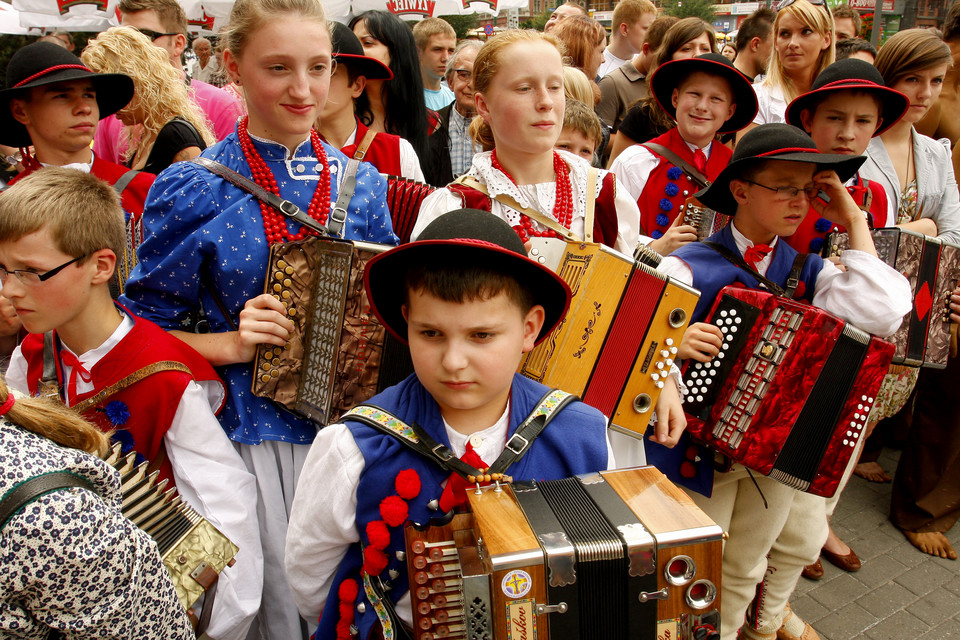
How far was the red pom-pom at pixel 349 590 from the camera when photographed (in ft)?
5.86

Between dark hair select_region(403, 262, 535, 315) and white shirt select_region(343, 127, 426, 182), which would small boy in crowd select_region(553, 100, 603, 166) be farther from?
dark hair select_region(403, 262, 535, 315)

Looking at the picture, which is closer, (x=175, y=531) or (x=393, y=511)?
(x=393, y=511)

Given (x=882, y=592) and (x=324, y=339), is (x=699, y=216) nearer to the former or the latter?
(x=324, y=339)

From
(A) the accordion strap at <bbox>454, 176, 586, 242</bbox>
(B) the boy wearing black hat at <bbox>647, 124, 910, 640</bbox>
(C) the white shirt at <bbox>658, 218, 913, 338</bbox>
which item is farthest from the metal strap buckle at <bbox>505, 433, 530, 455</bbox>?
(C) the white shirt at <bbox>658, 218, 913, 338</bbox>

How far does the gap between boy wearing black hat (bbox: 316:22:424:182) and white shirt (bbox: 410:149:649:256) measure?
759mm

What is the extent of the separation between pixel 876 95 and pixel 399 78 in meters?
2.43

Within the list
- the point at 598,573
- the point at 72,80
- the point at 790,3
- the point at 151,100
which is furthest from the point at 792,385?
the point at 151,100

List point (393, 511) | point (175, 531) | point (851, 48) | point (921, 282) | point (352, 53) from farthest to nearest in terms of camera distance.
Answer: point (851, 48) < point (352, 53) < point (921, 282) < point (175, 531) < point (393, 511)

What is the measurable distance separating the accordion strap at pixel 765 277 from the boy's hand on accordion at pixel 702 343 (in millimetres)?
307

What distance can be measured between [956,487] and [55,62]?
526cm

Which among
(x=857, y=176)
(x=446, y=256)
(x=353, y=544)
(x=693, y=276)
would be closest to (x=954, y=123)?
(x=857, y=176)

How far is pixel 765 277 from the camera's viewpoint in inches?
106

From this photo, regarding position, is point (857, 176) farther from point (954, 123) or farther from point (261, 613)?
point (261, 613)

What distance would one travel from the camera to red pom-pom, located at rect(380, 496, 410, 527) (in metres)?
1.64
